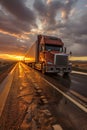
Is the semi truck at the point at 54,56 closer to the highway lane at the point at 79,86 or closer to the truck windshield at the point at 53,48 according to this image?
the truck windshield at the point at 53,48

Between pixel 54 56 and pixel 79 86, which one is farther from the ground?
pixel 54 56

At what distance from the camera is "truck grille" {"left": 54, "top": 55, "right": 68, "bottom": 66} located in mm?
19641

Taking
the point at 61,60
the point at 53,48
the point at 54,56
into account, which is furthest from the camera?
A: the point at 53,48

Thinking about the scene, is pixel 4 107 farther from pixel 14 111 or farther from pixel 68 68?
pixel 68 68

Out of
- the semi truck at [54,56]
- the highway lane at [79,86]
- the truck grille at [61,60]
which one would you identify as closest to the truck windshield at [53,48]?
the semi truck at [54,56]

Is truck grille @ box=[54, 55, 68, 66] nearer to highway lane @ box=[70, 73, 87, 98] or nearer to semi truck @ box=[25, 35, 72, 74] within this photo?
semi truck @ box=[25, 35, 72, 74]

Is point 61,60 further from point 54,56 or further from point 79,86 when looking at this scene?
point 79,86

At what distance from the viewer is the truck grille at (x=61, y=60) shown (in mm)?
19641

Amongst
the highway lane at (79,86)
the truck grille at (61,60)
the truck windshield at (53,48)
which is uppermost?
the truck windshield at (53,48)

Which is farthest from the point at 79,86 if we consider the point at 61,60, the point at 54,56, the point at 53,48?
the point at 53,48

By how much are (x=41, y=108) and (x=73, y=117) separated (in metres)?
1.39

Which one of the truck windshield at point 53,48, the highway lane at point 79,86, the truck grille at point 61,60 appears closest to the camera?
the highway lane at point 79,86

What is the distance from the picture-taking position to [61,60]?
20.0 meters

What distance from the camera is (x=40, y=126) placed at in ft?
14.6
